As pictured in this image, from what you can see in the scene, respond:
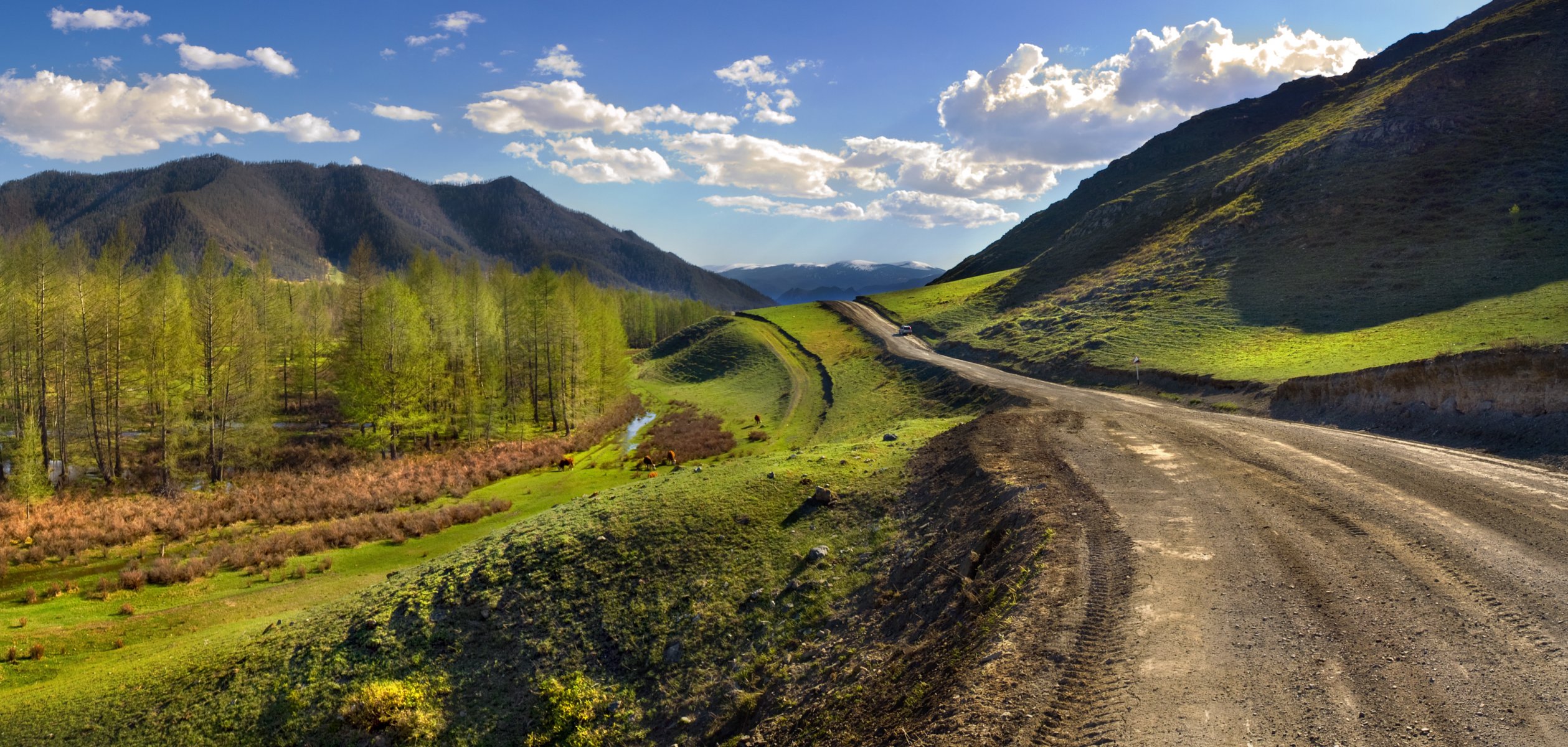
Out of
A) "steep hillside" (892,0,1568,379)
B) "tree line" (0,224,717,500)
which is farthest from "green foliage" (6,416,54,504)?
"steep hillside" (892,0,1568,379)

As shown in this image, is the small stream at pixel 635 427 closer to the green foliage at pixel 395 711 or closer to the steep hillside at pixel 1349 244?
the green foliage at pixel 395 711

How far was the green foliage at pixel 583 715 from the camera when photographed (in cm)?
1390

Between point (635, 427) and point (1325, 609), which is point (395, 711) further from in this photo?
point (635, 427)

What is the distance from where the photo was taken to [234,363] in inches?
1822

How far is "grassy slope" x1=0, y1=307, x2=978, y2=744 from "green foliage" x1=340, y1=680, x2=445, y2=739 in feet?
0.93

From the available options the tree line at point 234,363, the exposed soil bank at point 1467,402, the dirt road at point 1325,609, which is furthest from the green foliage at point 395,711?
the tree line at point 234,363

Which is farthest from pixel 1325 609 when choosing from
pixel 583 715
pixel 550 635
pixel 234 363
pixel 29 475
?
pixel 234 363

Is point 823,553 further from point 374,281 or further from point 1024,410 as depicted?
point 374,281

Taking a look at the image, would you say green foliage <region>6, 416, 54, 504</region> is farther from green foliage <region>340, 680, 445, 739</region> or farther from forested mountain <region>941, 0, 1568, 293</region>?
forested mountain <region>941, 0, 1568, 293</region>

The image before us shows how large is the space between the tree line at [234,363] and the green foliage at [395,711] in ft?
115

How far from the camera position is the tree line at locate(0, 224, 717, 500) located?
39938 millimetres

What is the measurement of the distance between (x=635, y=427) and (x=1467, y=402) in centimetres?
5865

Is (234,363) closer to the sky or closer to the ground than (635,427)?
closer to the sky

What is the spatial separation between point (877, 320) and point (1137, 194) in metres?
52.1
